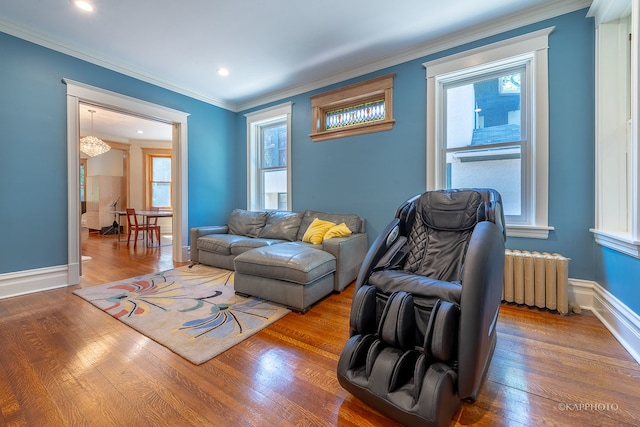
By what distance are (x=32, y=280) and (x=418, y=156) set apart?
14.8 feet

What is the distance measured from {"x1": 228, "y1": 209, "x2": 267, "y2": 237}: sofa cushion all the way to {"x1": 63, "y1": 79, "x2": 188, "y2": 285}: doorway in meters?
0.78

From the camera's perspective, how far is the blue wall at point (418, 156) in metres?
2.33

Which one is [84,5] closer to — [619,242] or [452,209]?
[452,209]

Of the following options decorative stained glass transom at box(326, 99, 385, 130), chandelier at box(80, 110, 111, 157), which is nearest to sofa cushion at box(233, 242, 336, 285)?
decorative stained glass transom at box(326, 99, 385, 130)

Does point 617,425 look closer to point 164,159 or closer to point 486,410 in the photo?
point 486,410

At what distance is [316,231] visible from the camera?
3277 mm

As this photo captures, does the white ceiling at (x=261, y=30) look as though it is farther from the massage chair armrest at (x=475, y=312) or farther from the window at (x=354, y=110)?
the massage chair armrest at (x=475, y=312)

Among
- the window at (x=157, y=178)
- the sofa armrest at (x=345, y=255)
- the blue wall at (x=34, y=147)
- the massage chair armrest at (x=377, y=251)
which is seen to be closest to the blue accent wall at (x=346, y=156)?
the blue wall at (x=34, y=147)

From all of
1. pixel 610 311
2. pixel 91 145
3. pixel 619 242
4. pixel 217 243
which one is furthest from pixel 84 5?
pixel 610 311

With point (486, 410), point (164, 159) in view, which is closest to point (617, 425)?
point (486, 410)

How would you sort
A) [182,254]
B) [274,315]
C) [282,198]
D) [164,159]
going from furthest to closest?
[164,159], [282,198], [182,254], [274,315]

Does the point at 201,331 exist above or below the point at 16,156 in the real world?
below

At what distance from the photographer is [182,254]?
4.20m

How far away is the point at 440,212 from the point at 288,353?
1464mm
